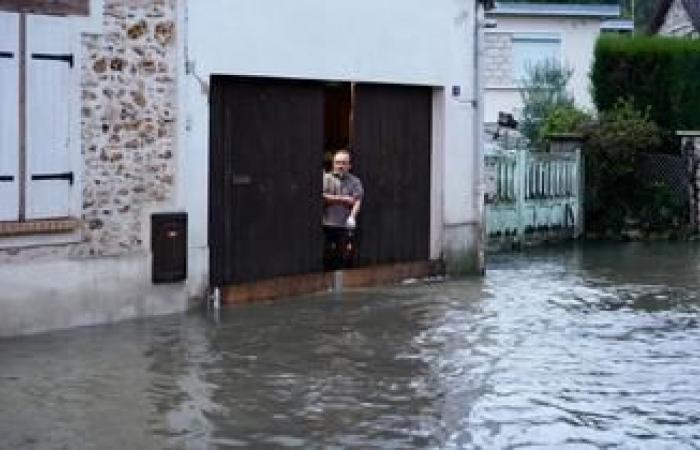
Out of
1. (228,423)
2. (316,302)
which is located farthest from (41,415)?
(316,302)

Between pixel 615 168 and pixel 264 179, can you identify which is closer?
pixel 264 179

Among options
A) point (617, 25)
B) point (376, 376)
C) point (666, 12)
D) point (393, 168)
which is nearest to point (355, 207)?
point (393, 168)

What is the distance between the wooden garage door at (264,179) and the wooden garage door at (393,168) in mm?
845

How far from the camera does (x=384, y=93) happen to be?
56.3ft

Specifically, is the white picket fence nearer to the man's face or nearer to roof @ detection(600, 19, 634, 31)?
the man's face

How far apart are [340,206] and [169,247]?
301cm

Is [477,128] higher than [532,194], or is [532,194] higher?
[477,128]

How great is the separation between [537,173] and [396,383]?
13.1m

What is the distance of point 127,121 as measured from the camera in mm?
13523

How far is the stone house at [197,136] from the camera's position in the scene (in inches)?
498

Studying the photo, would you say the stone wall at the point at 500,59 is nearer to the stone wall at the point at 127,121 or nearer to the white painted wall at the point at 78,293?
the stone wall at the point at 127,121

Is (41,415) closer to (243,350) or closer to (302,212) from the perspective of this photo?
(243,350)

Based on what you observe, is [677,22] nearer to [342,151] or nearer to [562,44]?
[562,44]

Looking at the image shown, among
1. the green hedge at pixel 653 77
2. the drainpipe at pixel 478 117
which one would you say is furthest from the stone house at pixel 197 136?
the green hedge at pixel 653 77
